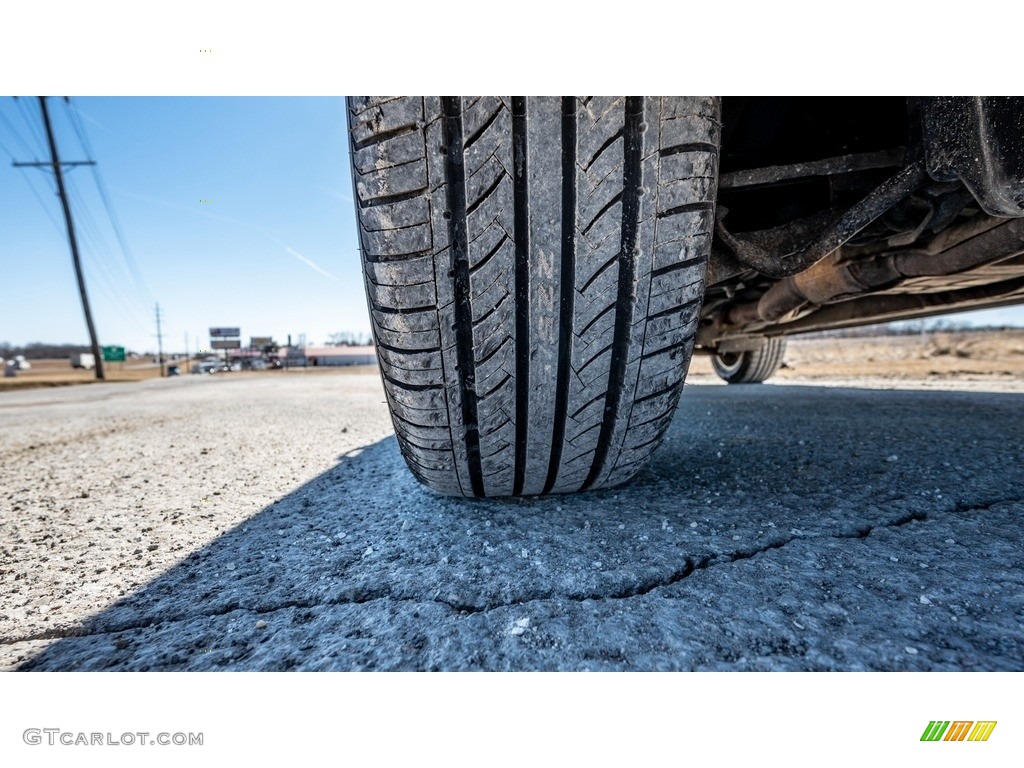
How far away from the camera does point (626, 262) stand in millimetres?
764

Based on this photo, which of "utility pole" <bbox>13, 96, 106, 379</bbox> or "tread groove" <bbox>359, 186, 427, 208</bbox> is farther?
"utility pole" <bbox>13, 96, 106, 379</bbox>

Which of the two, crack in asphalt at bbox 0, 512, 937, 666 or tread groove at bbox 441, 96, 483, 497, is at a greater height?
tread groove at bbox 441, 96, 483, 497

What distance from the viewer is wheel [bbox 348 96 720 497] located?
69cm

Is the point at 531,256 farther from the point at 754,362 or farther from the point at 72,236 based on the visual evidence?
the point at 72,236

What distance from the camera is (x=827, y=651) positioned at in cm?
54

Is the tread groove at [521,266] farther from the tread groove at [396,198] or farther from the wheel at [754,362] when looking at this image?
the wheel at [754,362]

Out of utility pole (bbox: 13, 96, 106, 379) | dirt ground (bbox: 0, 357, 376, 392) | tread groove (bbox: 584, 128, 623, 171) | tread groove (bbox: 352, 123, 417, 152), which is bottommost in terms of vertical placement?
dirt ground (bbox: 0, 357, 376, 392)

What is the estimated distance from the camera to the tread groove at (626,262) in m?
0.70

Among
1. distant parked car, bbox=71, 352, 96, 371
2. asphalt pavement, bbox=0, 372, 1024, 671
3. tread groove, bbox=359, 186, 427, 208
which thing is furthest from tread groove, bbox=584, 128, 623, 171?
distant parked car, bbox=71, 352, 96, 371

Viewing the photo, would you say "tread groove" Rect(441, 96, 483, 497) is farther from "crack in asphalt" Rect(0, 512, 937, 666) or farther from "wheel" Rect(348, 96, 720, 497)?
"crack in asphalt" Rect(0, 512, 937, 666)

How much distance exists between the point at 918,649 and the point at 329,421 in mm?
2773
